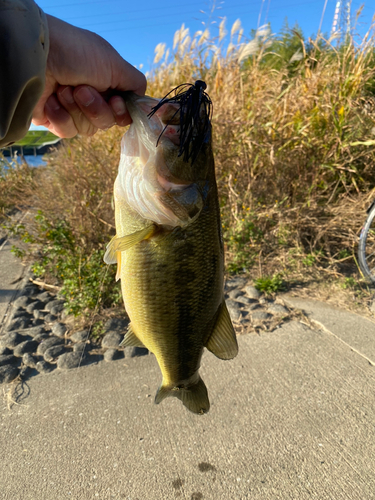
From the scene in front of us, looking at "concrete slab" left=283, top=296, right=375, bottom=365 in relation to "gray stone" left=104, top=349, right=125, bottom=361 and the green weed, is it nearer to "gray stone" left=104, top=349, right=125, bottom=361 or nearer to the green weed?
the green weed

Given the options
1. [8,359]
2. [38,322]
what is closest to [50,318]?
[38,322]

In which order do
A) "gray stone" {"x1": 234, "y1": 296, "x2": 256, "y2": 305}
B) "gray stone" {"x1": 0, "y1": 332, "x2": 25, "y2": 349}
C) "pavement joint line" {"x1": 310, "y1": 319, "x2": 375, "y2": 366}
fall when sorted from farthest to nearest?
"gray stone" {"x1": 234, "y1": 296, "x2": 256, "y2": 305} → "gray stone" {"x1": 0, "y1": 332, "x2": 25, "y2": 349} → "pavement joint line" {"x1": 310, "y1": 319, "x2": 375, "y2": 366}

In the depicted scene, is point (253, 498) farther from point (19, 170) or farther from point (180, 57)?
point (19, 170)

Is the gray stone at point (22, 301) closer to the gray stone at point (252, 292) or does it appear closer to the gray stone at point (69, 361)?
the gray stone at point (69, 361)

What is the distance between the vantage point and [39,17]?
4.06ft

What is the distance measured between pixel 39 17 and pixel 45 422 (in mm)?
2416

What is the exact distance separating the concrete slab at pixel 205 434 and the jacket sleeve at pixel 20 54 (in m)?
1.98

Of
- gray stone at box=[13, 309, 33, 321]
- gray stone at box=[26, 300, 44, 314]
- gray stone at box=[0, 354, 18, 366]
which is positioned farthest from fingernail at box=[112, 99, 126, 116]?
gray stone at box=[26, 300, 44, 314]

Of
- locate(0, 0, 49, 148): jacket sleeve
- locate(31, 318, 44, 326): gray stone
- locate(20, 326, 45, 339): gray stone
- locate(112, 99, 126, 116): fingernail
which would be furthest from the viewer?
locate(31, 318, 44, 326): gray stone

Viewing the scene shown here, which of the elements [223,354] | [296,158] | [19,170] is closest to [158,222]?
[223,354]

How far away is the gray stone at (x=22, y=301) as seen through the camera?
3.86 metres

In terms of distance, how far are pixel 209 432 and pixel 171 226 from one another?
5.42 feet

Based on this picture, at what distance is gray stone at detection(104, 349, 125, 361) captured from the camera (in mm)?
3039

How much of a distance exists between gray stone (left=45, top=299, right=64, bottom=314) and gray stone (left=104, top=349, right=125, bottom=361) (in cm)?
99
